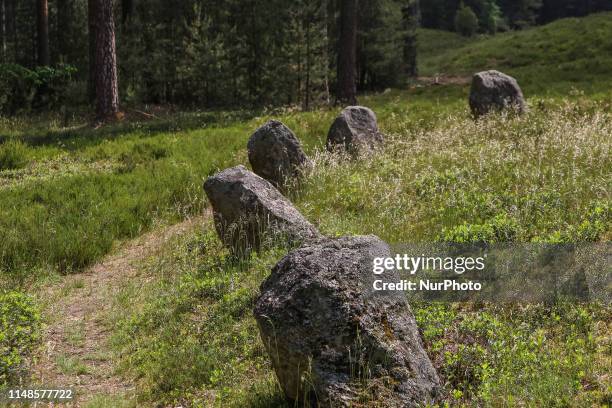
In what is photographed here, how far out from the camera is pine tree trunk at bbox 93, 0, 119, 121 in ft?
52.4

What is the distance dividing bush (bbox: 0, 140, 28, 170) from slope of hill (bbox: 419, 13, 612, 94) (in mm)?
15536

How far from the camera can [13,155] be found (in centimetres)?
1243

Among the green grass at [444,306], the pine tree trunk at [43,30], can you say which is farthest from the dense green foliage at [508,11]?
the green grass at [444,306]

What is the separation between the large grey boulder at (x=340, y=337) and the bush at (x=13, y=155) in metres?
9.99

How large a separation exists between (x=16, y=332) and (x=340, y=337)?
140 inches

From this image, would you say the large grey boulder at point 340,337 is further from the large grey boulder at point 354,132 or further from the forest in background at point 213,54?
the forest in background at point 213,54

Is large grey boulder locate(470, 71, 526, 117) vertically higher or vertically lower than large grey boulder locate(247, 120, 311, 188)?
higher

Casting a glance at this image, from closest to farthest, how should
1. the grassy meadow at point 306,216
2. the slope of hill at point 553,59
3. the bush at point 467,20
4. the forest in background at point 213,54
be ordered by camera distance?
the grassy meadow at point 306,216 → the slope of hill at point 553,59 → the forest in background at point 213,54 → the bush at point 467,20

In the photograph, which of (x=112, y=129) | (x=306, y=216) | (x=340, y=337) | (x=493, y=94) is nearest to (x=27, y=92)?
(x=112, y=129)

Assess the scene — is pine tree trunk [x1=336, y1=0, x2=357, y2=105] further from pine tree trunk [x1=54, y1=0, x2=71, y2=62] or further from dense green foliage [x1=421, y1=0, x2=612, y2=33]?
dense green foliage [x1=421, y1=0, x2=612, y2=33]

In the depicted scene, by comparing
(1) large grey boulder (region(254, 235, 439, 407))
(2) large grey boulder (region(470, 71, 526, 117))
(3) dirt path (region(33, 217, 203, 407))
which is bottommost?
(3) dirt path (region(33, 217, 203, 407))

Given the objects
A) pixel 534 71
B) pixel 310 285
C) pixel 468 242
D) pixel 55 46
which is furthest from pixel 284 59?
pixel 310 285

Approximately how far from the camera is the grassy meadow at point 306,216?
4.55 metres

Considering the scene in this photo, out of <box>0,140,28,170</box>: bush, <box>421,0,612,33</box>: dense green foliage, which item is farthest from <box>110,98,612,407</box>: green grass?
<box>421,0,612,33</box>: dense green foliage
